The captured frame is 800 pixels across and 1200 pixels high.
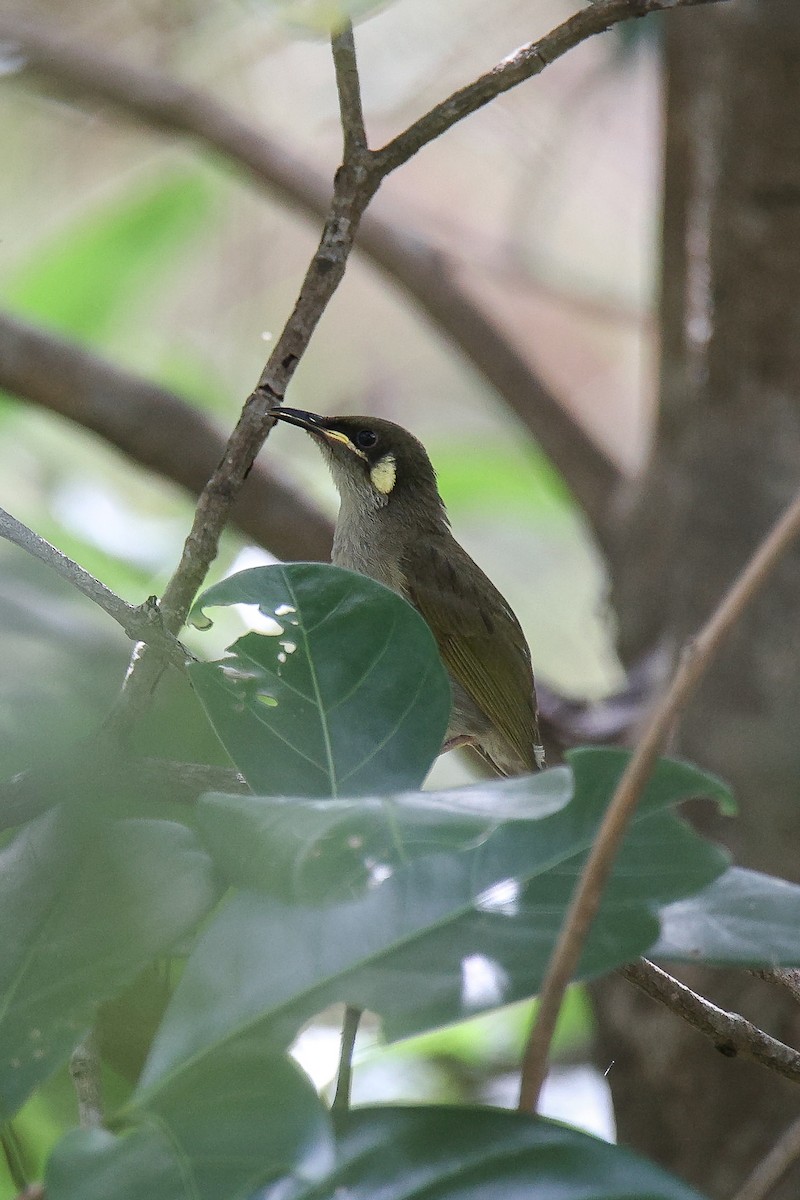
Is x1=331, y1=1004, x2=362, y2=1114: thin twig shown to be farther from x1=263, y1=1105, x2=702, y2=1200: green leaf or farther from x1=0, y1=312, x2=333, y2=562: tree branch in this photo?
x1=0, y1=312, x2=333, y2=562: tree branch

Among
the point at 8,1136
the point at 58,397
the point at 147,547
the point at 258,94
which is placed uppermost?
the point at 258,94

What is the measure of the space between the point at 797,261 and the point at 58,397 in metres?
2.46

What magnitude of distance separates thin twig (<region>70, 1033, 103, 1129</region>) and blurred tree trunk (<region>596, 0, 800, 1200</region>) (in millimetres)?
2741

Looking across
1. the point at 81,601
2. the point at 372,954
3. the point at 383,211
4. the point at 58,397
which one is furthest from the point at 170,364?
the point at 372,954

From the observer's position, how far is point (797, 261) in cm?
421

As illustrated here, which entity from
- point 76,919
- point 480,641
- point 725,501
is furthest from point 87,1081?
point 725,501

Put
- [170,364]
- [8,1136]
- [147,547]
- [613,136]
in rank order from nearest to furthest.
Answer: [8,1136]
[147,547]
[170,364]
[613,136]

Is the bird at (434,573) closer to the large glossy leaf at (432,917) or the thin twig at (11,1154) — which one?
the thin twig at (11,1154)

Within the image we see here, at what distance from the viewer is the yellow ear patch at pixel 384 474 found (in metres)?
3.99

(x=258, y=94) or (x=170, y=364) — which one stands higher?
(x=258, y=94)

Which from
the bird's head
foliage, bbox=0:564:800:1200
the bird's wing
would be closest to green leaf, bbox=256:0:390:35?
foliage, bbox=0:564:800:1200

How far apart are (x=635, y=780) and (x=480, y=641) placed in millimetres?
2696

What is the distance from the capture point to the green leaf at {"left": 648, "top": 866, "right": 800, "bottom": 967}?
1.07 m

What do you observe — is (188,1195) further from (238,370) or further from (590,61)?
(590,61)
